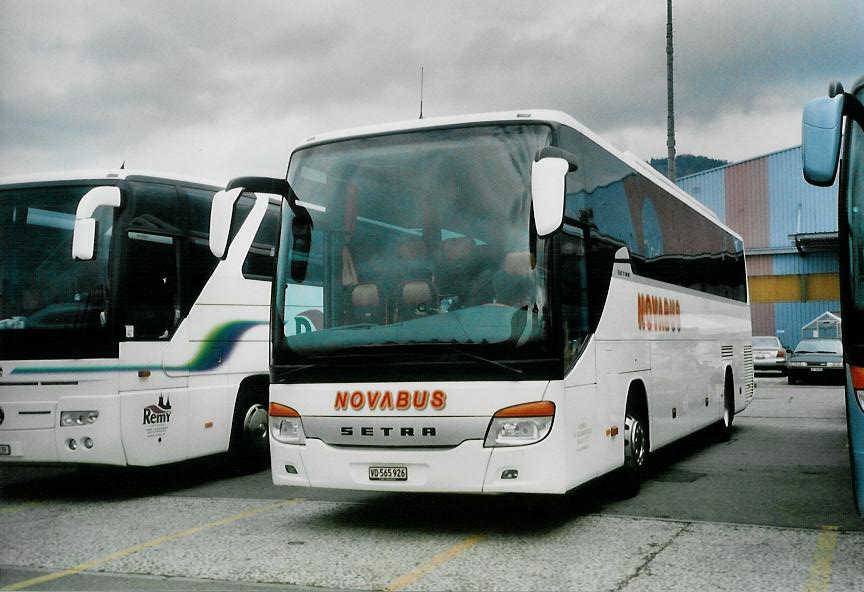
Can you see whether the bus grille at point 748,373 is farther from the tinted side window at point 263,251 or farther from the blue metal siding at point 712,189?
the blue metal siding at point 712,189

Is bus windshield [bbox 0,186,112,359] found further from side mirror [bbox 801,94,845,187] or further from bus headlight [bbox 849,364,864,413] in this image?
bus headlight [bbox 849,364,864,413]

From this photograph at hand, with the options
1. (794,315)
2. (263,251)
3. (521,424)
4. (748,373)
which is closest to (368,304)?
(521,424)

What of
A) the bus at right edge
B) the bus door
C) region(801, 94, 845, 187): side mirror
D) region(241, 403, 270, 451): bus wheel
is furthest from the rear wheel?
the bus door

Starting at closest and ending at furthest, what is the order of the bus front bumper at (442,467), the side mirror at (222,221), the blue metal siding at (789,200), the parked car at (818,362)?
the bus front bumper at (442,467) < the side mirror at (222,221) < the parked car at (818,362) < the blue metal siding at (789,200)

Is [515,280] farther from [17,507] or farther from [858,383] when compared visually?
[17,507]

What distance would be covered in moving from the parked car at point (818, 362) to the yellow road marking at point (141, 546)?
77.2 ft

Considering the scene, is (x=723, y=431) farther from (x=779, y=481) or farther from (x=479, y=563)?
(x=479, y=563)

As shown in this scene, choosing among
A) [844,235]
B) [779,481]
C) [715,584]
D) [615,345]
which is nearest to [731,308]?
[779,481]

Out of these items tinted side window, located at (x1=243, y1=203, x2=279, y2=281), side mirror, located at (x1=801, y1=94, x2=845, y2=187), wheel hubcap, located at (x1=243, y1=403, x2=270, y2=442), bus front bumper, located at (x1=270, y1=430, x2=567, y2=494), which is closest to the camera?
side mirror, located at (x1=801, y1=94, x2=845, y2=187)

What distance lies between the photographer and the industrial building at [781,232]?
143 feet

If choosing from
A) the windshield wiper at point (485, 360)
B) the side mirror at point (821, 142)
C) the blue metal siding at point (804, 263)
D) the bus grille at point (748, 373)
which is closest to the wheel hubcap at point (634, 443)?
the windshield wiper at point (485, 360)

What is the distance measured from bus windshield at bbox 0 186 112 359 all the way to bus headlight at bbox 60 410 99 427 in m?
0.53

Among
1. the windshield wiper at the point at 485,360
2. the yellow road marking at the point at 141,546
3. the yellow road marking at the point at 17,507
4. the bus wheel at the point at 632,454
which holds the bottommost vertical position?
the yellow road marking at the point at 17,507

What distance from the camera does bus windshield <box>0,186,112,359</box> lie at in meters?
9.37
